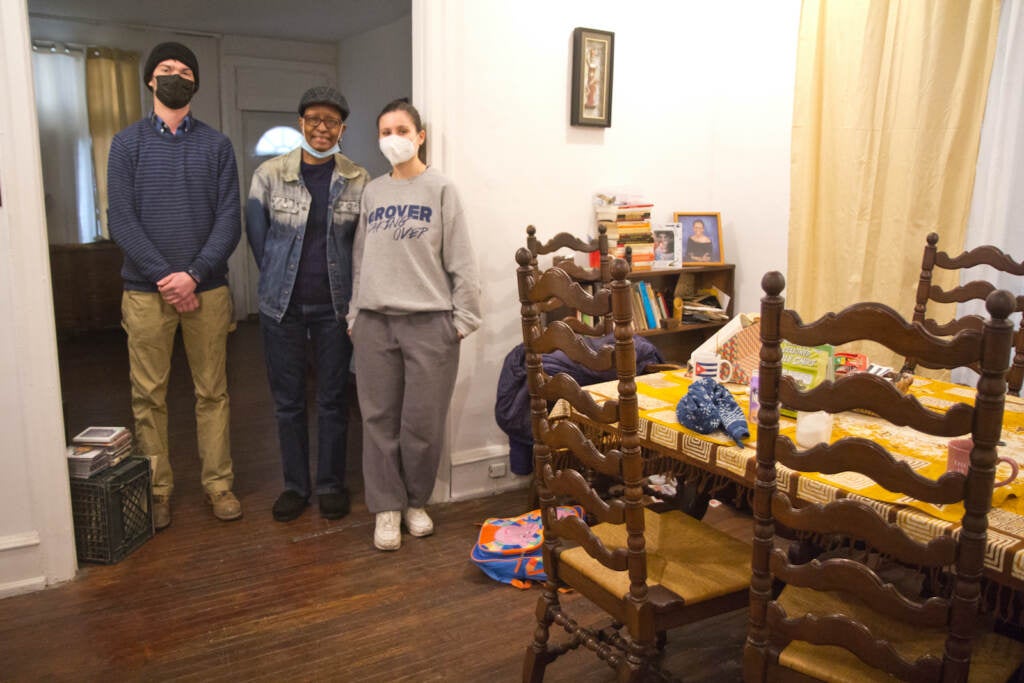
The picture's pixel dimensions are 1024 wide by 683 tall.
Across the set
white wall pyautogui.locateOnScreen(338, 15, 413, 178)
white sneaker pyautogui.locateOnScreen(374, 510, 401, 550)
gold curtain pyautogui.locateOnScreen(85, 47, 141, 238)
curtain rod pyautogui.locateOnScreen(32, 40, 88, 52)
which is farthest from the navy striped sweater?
curtain rod pyautogui.locateOnScreen(32, 40, 88, 52)

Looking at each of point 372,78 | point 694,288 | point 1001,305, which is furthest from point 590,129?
point 372,78

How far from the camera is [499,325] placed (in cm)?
328

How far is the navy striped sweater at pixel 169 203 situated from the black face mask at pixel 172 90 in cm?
10

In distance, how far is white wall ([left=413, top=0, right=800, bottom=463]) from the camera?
3.04 m

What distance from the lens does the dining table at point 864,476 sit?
134 centimetres

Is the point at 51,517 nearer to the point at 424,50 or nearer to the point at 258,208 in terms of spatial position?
the point at 258,208

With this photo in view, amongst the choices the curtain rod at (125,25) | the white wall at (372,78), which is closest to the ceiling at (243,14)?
the curtain rod at (125,25)

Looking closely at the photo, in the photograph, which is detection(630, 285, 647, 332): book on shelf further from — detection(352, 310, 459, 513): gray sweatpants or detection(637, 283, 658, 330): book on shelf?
detection(352, 310, 459, 513): gray sweatpants

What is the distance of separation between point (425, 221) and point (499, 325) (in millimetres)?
701

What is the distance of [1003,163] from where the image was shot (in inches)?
109

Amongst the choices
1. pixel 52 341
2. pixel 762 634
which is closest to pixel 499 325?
Answer: pixel 52 341

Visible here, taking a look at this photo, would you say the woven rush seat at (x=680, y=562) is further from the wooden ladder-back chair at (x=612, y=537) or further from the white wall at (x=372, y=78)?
the white wall at (x=372, y=78)

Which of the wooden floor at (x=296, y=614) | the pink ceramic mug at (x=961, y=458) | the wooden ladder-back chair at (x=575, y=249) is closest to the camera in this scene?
the pink ceramic mug at (x=961, y=458)

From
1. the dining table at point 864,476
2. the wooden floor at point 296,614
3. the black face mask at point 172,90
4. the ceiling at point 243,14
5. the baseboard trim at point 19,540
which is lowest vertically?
the wooden floor at point 296,614
